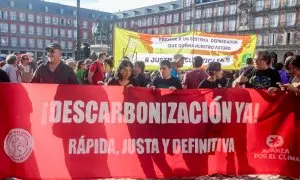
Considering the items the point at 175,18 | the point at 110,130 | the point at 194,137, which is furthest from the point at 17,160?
the point at 175,18

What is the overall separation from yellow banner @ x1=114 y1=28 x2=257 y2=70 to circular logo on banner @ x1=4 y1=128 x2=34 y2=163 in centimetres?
560

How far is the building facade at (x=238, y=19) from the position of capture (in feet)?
193

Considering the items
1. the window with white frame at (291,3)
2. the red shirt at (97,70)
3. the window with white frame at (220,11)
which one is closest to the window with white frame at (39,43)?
the window with white frame at (220,11)

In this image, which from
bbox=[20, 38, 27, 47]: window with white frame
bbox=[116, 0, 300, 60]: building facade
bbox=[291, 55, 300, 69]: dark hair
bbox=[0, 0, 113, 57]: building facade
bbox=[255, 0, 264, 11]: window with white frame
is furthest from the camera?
bbox=[20, 38, 27, 47]: window with white frame

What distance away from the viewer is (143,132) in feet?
15.6

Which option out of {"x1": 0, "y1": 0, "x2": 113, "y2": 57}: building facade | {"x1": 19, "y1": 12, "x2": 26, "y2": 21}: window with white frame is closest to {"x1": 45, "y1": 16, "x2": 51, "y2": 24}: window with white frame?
{"x1": 0, "y1": 0, "x2": 113, "y2": 57}: building facade

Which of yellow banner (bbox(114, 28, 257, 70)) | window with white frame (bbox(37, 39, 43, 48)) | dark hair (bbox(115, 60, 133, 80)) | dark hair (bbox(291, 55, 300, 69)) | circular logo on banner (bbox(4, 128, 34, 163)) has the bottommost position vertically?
circular logo on banner (bbox(4, 128, 34, 163))

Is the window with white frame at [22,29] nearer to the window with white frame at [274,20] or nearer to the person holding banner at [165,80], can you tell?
the window with white frame at [274,20]

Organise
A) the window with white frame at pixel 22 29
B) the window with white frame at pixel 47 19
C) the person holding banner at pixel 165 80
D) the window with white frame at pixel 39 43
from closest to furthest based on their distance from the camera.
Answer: the person holding banner at pixel 165 80 → the window with white frame at pixel 22 29 → the window with white frame at pixel 39 43 → the window with white frame at pixel 47 19

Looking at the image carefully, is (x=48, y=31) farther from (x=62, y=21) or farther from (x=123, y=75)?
(x=123, y=75)

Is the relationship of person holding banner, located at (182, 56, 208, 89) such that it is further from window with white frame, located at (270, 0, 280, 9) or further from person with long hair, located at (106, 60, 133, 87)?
window with white frame, located at (270, 0, 280, 9)

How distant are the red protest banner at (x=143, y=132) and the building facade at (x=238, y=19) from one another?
184 ft

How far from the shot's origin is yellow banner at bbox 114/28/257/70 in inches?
396

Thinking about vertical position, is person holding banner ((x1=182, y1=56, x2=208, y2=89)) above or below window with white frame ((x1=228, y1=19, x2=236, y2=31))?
below
